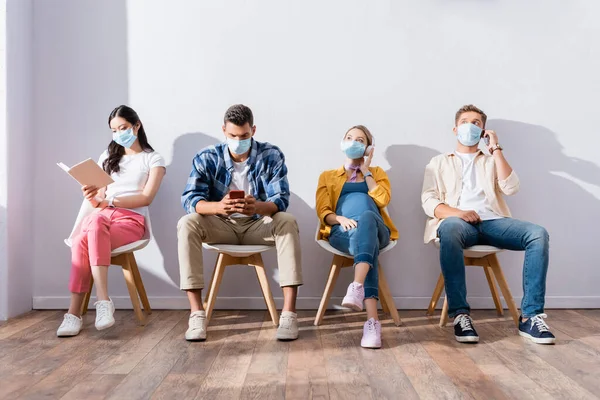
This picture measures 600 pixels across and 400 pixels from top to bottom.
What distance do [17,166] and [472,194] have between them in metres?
2.49

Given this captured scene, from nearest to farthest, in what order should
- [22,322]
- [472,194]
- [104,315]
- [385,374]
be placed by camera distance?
[385,374], [104,315], [22,322], [472,194]

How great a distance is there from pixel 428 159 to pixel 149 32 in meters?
1.80

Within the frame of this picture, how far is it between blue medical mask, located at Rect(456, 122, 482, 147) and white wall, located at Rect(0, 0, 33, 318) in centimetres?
241

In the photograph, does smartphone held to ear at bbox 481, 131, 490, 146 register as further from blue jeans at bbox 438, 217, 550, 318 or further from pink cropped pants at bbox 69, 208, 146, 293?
pink cropped pants at bbox 69, 208, 146, 293

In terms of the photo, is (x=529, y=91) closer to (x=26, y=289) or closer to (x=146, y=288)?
(x=146, y=288)

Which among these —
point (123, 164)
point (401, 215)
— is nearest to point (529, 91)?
point (401, 215)

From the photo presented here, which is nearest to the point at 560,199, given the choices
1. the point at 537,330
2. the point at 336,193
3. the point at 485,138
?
the point at 485,138

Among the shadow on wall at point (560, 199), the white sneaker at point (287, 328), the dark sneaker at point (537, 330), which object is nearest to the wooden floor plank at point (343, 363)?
the white sneaker at point (287, 328)

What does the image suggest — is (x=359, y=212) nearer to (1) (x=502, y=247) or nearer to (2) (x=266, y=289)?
(2) (x=266, y=289)

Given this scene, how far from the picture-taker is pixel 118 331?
8.85 feet

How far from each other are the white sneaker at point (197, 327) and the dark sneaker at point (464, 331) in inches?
44.7

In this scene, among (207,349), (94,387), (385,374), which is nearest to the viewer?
(94,387)

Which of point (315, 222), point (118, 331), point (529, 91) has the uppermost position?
point (529, 91)

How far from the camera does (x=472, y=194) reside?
3.02 m
